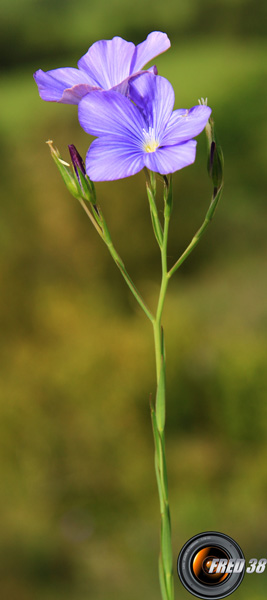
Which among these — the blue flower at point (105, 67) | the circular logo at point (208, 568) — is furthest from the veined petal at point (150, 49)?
the circular logo at point (208, 568)

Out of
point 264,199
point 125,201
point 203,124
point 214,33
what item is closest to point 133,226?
point 125,201

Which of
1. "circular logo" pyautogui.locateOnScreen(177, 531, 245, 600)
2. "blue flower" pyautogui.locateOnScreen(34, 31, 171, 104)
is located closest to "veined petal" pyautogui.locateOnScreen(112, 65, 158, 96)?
"blue flower" pyautogui.locateOnScreen(34, 31, 171, 104)

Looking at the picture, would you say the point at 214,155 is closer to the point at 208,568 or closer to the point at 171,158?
the point at 171,158

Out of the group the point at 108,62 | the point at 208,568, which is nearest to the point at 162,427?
the point at 208,568

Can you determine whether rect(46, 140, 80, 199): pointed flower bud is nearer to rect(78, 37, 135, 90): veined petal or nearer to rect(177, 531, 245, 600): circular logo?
rect(78, 37, 135, 90): veined petal

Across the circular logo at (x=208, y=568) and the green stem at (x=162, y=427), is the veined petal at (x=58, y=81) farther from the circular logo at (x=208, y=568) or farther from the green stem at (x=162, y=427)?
the circular logo at (x=208, y=568)

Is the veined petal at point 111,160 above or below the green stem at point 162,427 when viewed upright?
above
